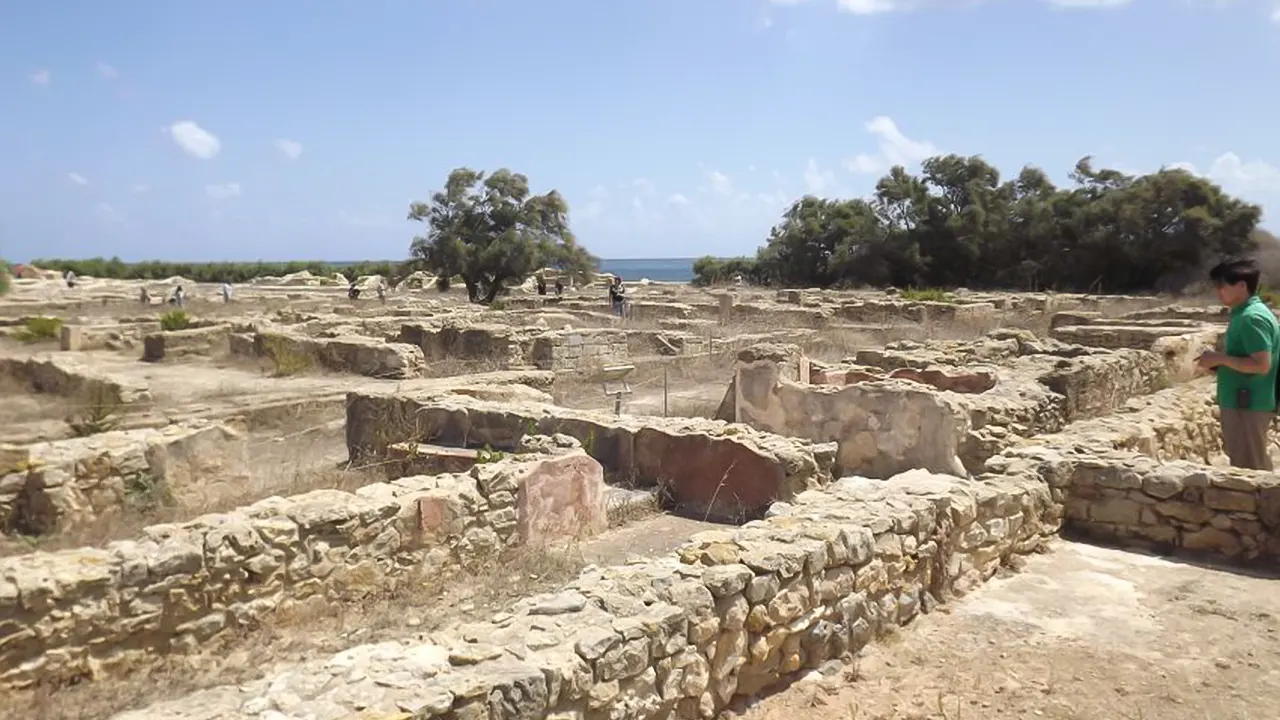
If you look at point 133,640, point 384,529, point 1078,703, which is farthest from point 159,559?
point 1078,703

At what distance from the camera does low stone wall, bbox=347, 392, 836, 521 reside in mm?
7387

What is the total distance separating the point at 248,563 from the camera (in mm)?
5008

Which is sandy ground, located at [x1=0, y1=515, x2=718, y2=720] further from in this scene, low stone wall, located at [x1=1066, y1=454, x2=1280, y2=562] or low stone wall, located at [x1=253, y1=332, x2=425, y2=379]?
low stone wall, located at [x1=253, y1=332, x2=425, y2=379]

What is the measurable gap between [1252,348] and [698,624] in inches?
175

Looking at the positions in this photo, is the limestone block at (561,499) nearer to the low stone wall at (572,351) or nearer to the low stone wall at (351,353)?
the low stone wall at (572,351)

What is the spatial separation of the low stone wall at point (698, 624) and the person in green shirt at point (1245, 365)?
1872 millimetres

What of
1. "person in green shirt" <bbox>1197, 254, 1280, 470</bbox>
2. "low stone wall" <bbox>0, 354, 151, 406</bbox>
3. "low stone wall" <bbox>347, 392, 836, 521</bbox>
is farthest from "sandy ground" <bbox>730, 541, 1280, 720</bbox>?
"low stone wall" <bbox>0, 354, 151, 406</bbox>

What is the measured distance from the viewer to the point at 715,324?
75.0 ft

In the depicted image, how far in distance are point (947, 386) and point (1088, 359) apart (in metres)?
1.86

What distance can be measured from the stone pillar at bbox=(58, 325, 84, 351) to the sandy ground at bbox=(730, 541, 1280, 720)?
20.7 meters

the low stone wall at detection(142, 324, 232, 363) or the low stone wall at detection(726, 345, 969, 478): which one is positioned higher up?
the low stone wall at detection(726, 345, 969, 478)

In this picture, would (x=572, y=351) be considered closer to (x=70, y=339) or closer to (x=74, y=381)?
(x=74, y=381)

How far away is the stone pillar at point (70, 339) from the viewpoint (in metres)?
20.1

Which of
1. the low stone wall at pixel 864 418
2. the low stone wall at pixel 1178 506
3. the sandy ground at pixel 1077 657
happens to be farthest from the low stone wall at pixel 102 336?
the sandy ground at pixel 1077 657
